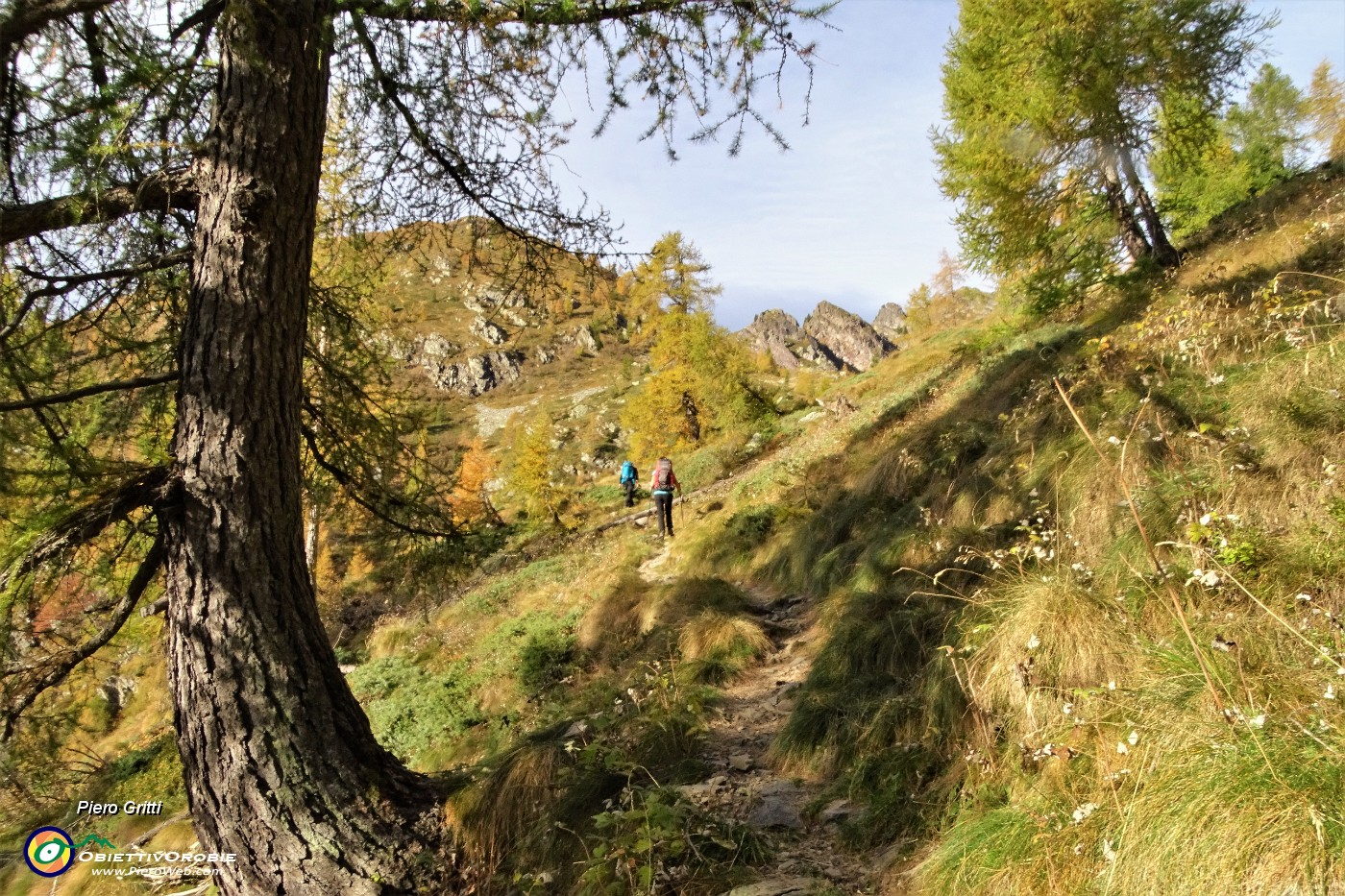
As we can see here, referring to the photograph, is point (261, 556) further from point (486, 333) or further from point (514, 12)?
point (486, 333)

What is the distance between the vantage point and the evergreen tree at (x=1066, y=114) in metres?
11.0

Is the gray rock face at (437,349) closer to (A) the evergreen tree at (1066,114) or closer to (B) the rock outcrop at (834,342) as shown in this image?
(B) the rock outcrop at (834,342)

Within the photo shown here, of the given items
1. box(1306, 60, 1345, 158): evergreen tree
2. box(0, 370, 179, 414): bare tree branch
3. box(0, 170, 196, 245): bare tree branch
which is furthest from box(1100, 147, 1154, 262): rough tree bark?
box(1306, 60, 1345, 158): evergreen tree

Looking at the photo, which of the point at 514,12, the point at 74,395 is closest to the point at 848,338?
the point at 514,12

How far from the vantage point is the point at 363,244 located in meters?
5.19

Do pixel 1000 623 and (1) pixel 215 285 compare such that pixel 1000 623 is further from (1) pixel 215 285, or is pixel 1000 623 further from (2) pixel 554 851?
(1) pixel 215 285

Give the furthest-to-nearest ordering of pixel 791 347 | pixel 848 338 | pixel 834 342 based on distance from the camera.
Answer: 1. pixel 834 342
2. pixel 848 338
3. pixel 791 347

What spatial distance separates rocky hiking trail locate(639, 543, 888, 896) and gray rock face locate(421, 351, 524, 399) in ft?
362

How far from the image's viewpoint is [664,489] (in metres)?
13.1

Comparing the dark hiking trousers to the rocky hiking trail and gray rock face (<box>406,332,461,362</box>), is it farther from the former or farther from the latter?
gray rock face (<box>406,332,461,362</box>)

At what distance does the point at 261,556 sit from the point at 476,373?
12346cm

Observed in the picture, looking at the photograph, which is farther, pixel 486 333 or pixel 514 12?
pixel 486 333

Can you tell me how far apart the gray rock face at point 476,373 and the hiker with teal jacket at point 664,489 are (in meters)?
102

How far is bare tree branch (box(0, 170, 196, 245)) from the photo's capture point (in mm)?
3097
